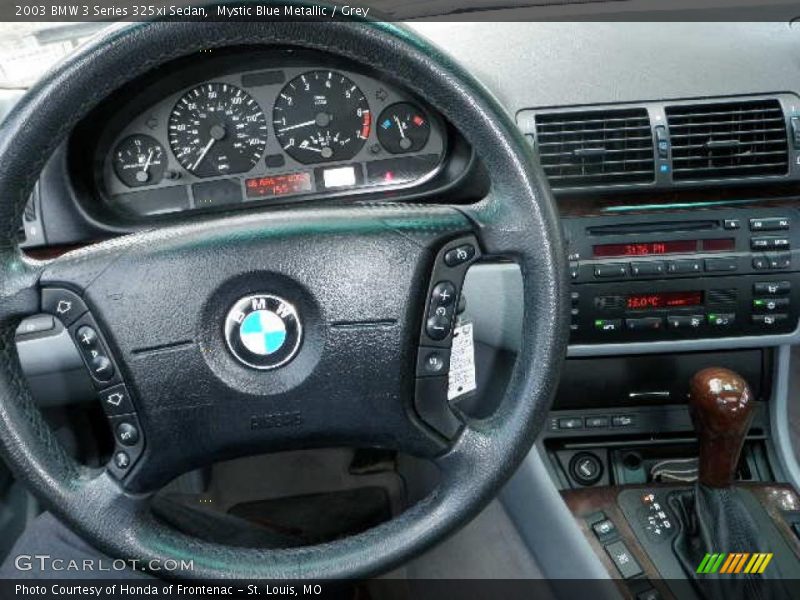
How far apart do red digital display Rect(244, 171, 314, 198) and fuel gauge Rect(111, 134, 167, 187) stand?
17 centimetres

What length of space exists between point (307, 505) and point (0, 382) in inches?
36.2

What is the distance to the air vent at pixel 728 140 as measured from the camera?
73.2 inches

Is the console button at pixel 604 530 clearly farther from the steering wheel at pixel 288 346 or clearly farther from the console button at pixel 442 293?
the console button at pixel 442 293

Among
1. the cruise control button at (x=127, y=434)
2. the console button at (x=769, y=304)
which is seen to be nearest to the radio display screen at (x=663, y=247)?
the console button at (x=769, y=304)

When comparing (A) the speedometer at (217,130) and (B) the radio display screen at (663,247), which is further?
(B) the radio display screen at (663,247)

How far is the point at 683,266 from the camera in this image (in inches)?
73.0

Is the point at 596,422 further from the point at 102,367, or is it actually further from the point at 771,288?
the point at 102,367

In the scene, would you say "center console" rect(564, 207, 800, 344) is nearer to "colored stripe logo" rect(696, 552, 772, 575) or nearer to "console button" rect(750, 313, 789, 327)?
"console button" rect(750, 313, 789, 327)

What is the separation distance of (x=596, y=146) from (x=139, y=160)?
33.7 inches

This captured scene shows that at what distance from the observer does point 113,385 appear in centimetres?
119

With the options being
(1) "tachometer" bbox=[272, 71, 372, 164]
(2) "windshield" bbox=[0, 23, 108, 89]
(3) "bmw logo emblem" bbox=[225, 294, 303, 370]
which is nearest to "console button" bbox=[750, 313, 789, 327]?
(1) "tachometer" bbox=[272, 71, 372, 164]

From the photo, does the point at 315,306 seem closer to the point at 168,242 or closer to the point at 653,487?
the point at 168,242

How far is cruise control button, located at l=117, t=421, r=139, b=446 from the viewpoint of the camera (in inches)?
47.4

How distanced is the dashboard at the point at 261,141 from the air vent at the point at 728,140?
44 centimetres
